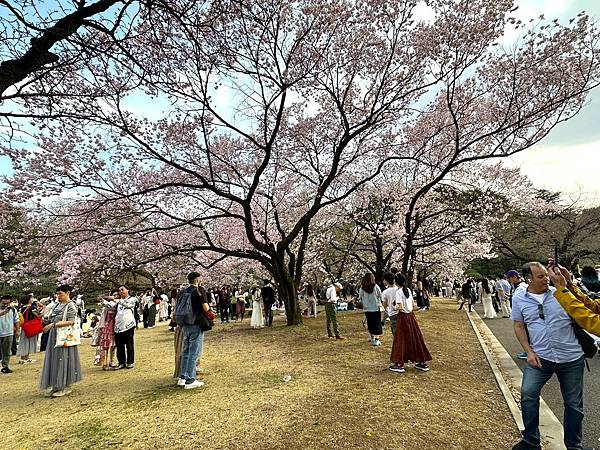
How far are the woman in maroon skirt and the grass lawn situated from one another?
0.68 feet

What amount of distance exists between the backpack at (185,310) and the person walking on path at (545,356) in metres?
4.44

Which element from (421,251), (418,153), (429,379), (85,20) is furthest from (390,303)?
(421,251)

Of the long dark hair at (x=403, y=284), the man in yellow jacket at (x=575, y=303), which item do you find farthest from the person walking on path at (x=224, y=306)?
the man in yellow jacket at (x=575, y=303)

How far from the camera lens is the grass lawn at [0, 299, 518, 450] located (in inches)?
149

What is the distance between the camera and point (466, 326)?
12461mm

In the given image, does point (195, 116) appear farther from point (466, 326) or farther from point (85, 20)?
point (466, 326)

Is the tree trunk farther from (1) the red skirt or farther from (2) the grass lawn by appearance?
(1) the red skirt

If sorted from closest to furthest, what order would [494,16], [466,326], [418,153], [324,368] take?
1. [324,368]
2. [494,16]
3. [466,326]
4. [418,153]

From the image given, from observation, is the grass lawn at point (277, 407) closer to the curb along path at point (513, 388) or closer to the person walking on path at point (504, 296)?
the curb along path at point (513, 388)

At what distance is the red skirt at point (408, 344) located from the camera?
627cm

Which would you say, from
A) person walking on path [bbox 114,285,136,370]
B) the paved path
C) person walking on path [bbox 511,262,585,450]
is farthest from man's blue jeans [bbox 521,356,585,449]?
person walking on path [bbox 114,285,136,370]

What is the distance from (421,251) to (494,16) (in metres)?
16.0

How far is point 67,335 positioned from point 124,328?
179cm

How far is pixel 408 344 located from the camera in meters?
6.32
